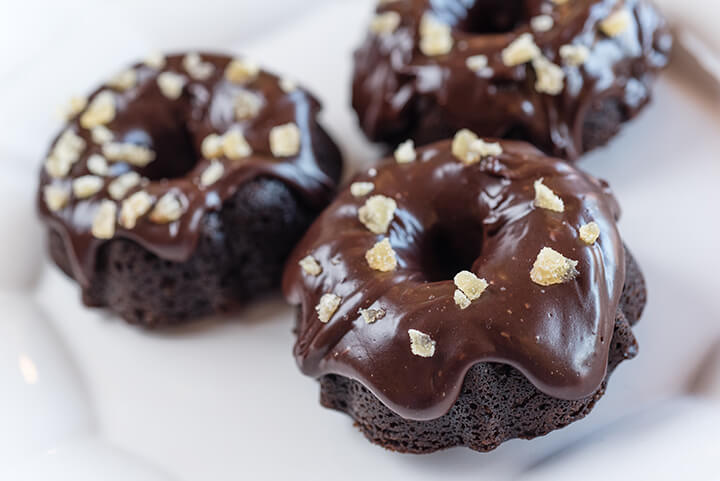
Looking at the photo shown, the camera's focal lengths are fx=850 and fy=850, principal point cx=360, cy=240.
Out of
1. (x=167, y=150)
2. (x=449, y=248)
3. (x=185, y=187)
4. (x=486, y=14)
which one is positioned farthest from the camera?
(x=486, y=14)

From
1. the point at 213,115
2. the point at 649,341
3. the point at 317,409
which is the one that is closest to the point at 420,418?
the point at 317,409

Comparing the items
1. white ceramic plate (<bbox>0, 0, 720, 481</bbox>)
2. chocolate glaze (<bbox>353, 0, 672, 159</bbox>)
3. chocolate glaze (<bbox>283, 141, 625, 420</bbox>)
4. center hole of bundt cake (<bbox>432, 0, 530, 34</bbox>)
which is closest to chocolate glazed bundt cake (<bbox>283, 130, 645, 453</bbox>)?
chocolate glaze (<bbox>283, 141, 625, 420</bbox>)

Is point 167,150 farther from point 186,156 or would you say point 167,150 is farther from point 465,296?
point 465,296

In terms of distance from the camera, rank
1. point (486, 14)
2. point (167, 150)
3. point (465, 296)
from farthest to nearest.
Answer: point (486, 14) < point (167, 150) < point (465, 296)

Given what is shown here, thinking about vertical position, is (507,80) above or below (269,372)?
above

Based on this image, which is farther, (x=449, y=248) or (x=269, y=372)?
(x=269, y=372)

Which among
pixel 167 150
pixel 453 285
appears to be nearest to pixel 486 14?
pixel 167 150

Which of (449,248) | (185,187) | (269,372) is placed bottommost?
(269,372)
